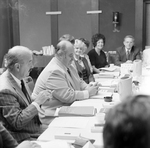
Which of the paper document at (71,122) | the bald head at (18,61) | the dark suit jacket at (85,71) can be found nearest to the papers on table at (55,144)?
the paper document at (71,122)

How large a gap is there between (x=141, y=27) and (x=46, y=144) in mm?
5627

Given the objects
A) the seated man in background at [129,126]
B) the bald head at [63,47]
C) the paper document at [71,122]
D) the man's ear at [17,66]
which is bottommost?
the paper document at [71,122]

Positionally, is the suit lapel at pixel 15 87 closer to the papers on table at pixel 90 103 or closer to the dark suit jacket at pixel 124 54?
the papers on table at pixel 90 103

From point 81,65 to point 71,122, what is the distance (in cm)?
260

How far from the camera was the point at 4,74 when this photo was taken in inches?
86.7

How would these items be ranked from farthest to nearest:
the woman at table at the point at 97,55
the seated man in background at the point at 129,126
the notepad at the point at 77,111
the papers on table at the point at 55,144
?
the woman at table at the point at 97,55 → the notepad at the point at 77,111 → the papers on table at the point at 55,144 → the seated man in background at the point at 129,126

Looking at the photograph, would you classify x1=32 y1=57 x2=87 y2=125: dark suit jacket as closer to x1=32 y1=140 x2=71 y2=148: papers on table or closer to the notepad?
the notepad

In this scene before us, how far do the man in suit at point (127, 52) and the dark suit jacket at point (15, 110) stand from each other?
4.27 metres

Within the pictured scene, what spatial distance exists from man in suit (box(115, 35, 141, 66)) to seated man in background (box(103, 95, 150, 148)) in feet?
18.7

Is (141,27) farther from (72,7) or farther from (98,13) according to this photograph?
(72,7)

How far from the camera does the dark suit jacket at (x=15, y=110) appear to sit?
2.05 meters

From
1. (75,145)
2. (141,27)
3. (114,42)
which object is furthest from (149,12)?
(75,145)

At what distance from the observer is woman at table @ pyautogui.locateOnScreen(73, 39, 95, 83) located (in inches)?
175

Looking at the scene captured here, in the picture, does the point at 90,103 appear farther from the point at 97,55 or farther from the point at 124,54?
the point at 124,54
